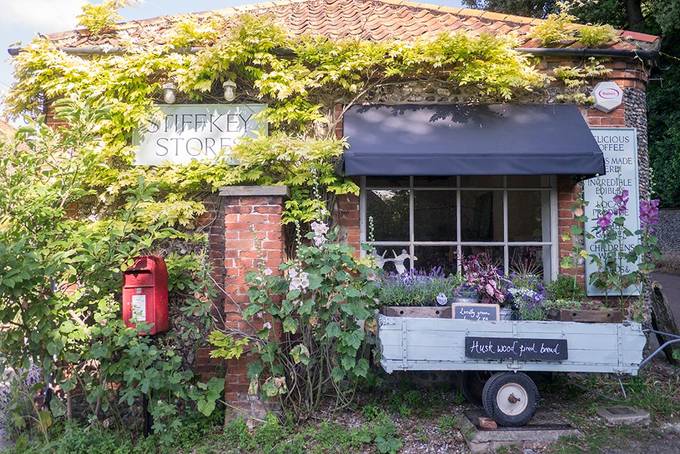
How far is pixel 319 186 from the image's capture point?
5.02 meters

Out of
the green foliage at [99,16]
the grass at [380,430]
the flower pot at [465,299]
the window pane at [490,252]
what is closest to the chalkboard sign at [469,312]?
the flower pot at [465,299]

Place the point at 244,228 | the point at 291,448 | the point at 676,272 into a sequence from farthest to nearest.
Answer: the point at 676,272, the point at 244,228, the point at 291,448

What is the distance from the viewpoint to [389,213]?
528 cm

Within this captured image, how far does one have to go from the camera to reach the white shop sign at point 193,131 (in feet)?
16.9

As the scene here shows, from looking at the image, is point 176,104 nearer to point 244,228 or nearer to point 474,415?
point 244,228

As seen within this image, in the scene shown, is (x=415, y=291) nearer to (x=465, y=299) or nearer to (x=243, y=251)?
(x=465, y=299)

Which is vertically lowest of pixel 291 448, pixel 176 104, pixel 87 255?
pixel 291 448

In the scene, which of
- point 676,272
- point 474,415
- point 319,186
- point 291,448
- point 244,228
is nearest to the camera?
point 291,448

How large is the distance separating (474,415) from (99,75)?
4.74m

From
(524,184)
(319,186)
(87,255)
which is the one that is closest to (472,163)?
(524,184)

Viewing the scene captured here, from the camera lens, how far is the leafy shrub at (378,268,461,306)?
433 cm

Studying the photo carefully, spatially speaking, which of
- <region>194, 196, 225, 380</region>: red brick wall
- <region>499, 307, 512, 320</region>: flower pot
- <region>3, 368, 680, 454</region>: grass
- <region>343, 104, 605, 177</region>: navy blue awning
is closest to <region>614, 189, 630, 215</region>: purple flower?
<region>343, 104, 605, 177</region>: navy blue awning

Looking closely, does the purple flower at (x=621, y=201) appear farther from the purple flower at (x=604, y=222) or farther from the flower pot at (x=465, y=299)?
the flower pot at (x=465, y=299)

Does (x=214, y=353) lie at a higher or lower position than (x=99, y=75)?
lower
